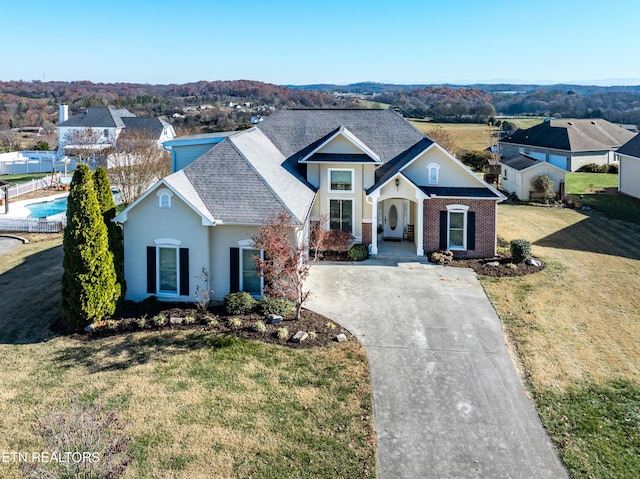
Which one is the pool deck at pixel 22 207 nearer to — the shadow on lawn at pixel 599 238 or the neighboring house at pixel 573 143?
the shadow on lawn at pixel 599 238

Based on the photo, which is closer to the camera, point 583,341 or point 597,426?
point 597,426

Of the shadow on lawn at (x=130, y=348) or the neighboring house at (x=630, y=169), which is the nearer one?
the shadow on lawn at (x=130, y=348)

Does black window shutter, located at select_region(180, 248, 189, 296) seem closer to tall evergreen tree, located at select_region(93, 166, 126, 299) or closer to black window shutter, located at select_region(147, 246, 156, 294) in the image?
black window shutter, located at select_region(147, 246, 156, 294)

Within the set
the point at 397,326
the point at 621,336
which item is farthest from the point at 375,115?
the point at 621,336

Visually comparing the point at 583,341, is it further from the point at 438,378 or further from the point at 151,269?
the point at 151,269

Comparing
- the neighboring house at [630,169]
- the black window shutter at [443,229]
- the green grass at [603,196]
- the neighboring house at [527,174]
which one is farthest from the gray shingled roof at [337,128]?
the neighboring house at [630,169]

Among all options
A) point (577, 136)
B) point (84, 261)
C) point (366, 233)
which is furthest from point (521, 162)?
point (84, 261)

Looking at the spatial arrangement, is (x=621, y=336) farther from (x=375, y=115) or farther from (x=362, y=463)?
(x=375, y=115)
